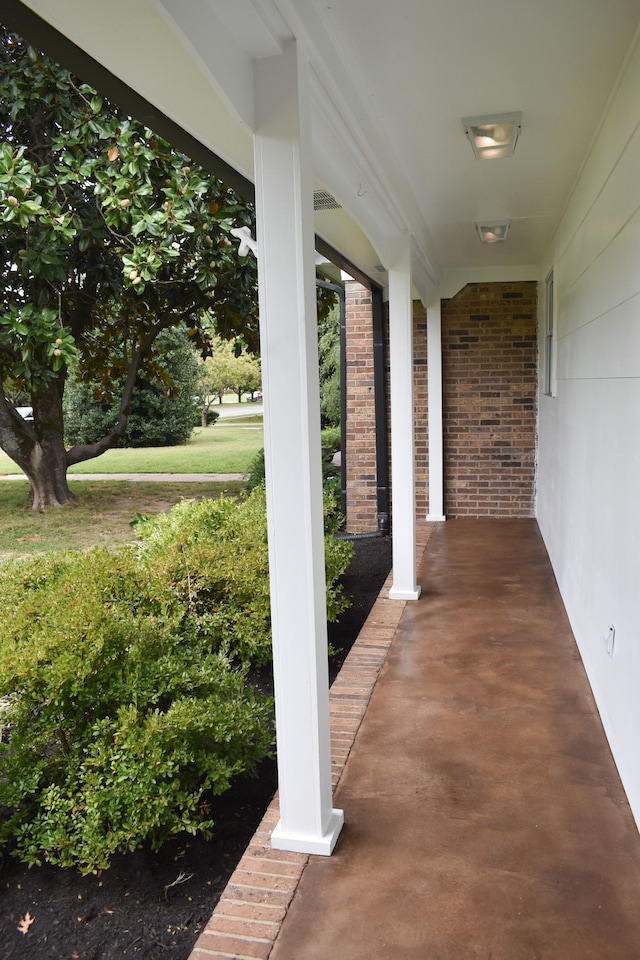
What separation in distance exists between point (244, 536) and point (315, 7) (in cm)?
312

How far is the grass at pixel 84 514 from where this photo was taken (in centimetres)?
1127

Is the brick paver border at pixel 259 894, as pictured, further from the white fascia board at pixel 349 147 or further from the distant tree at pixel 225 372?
the distant tree at pixel 225 372

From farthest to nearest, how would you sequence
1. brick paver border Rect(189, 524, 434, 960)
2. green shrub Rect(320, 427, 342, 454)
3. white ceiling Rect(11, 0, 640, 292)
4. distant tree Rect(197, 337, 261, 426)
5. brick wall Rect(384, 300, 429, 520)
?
distant tree Rect(197, 337, 261, 426) → green shrub Rect(320, 427, 342, 454) → brick wall Rect(384, 300, 429, 520) → brick paver border Rect(189, 524, 434, 960) → white ceiling Rect(11, 0, 640, 292)

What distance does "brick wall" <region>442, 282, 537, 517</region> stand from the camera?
7910 mm

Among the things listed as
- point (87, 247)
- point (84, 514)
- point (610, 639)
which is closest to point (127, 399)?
point (84, 514)

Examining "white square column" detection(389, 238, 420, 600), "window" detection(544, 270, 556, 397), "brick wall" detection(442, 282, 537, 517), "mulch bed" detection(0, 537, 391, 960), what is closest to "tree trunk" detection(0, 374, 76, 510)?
"brick wall" detection(442, 282, 537, 517)

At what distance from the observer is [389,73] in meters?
2.63

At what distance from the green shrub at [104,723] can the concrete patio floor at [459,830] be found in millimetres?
346

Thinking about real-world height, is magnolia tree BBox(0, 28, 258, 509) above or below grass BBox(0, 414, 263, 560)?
above

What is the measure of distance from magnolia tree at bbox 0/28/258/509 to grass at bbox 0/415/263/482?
15.0ft

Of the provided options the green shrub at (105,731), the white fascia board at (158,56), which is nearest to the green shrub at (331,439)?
the green shrub at (105,731)

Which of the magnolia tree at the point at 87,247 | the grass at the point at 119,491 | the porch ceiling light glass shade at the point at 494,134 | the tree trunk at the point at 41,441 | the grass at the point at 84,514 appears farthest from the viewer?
the grass at the point at 119,491

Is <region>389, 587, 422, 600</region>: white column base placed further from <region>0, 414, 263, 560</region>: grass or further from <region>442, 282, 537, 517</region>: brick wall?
<region>0, 414, 263, 560</region>: grass

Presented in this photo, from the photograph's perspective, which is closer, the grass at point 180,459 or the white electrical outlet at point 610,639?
the white electrical outlet at point 610,639
